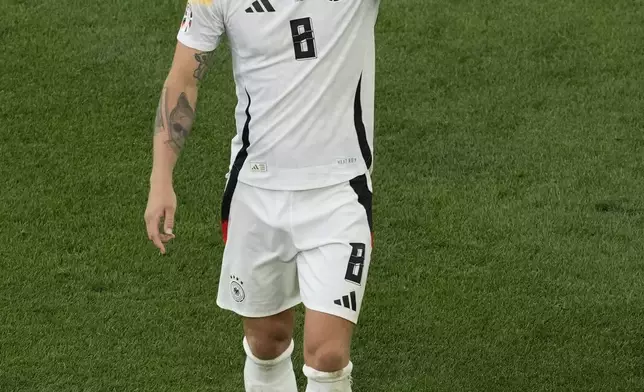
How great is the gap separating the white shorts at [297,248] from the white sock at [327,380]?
19 cm

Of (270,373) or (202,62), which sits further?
(270,373)

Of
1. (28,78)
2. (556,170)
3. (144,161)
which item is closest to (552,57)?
(556,170)

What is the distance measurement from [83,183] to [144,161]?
392 millimetres

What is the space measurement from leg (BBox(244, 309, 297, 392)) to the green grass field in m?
0.64

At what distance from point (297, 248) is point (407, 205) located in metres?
2.48

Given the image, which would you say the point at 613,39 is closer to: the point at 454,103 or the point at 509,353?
the point at 454,103

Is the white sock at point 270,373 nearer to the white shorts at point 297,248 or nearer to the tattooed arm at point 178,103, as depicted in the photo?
the white shorts at point 297,248

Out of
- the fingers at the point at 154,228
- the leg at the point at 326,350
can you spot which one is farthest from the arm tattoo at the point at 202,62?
the leg at the point at 326,350

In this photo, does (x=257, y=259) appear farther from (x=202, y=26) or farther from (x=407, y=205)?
(x=407, y=205)

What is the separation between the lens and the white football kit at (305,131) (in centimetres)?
439

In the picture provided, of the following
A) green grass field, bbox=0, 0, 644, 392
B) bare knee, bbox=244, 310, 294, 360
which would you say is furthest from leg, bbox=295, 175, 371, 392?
green grass field, bbox=0, 0, 644, 392

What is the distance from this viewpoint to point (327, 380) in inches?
174

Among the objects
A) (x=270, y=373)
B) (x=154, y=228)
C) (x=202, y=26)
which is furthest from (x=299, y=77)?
(x=270, y=373)

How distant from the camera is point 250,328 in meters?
4.82
